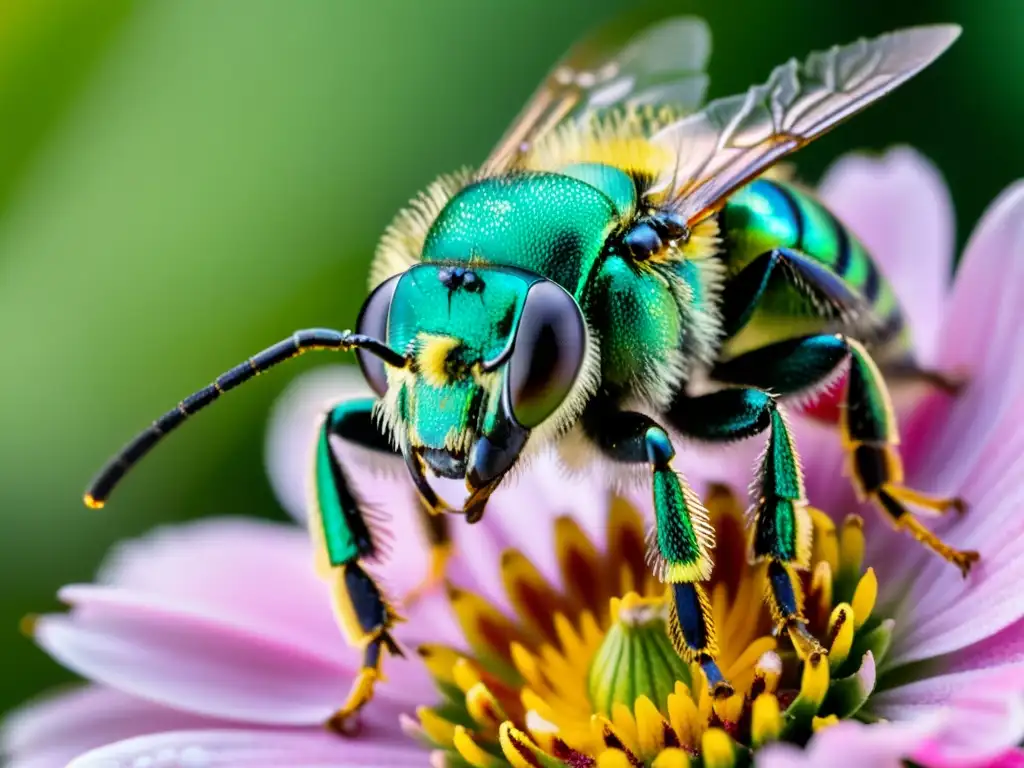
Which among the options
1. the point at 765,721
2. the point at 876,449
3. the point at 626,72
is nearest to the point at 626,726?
the point at 765,721

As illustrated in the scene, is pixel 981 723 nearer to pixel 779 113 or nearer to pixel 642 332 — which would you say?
pixel 642 332

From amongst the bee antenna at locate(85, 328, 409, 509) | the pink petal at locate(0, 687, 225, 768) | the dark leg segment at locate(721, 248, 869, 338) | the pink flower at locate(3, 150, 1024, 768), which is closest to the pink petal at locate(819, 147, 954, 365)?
the pink flower at locate(3, 150, 1024, 768)

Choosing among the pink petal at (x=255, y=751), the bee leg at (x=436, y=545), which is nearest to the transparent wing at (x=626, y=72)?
the bee leg at (x=436, y=545)

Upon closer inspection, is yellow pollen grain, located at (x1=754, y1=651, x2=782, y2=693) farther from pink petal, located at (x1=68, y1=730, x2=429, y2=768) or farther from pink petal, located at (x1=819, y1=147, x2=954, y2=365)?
pink petal, located at (x1=819, y1=147, x2=954, y2=365)

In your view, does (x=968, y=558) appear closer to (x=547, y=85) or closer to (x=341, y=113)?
(x=547, y=85)

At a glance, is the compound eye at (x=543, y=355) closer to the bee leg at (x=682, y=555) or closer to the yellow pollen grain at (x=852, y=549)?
the bee leg at (x=682, y=555)
